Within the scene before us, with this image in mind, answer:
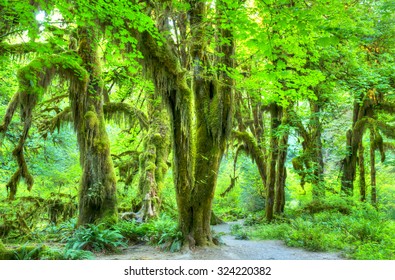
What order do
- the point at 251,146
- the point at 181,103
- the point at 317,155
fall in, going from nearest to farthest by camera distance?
1. the point at 181,103
2. the point at 251,146
3. the point at 317,155

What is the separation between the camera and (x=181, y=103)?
7508 mm

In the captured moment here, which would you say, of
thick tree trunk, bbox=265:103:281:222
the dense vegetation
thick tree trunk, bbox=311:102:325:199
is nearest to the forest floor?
the dense vegetation

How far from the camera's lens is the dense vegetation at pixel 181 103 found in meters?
6.42

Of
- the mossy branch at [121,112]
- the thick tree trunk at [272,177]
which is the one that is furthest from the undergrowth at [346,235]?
the mossy branch at [121,112]

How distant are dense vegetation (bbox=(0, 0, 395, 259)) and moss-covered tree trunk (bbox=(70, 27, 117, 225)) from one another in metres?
0.04

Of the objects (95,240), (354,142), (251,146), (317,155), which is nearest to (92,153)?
(95,240)

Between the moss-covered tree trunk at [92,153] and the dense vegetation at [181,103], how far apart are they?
36 millimetres

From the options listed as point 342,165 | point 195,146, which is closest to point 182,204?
point 195,146

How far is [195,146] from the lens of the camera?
26.8 feet

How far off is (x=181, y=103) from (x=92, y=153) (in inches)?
143

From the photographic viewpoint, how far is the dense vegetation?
642 centimetres

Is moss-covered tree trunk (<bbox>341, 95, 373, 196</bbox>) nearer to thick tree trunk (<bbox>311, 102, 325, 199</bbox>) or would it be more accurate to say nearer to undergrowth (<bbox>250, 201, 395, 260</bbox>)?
thick tree trunk (<bbox>311, 102, 325, 199</bbox>)

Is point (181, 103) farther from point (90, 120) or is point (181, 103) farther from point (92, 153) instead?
point (92, 153)

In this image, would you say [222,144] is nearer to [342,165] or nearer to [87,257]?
[87,257]
